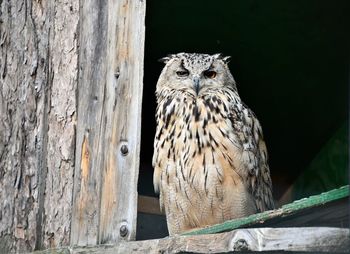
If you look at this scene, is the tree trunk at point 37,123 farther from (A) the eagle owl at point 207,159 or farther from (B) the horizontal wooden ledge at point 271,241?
(B) the horizontal wooden ledge at point 271,241

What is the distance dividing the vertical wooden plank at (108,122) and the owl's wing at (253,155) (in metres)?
0.69

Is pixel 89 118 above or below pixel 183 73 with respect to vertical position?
below

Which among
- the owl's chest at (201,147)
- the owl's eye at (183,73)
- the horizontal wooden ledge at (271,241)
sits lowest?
the horizontal wooden ledge at (271,241)

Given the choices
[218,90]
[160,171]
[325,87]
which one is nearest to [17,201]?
[160,171]

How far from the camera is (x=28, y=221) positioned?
3705mm

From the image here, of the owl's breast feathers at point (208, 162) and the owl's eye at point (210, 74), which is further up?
the owl's eye at point (210, 74)

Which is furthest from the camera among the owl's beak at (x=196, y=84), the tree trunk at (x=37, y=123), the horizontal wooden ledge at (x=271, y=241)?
the owl's beak at (x=196, y=84)

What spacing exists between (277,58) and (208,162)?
1.35m

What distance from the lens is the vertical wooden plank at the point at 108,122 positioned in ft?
11.6

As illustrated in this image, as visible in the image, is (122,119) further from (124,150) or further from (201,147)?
(201,147)

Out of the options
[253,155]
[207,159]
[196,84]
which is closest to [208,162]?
[207,159]

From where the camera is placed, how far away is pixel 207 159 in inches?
158

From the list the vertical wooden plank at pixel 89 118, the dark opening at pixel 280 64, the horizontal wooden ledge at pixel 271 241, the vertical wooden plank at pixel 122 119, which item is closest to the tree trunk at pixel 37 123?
the vertical wooden plank at pixel 89 118

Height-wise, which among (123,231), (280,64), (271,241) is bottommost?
(123,231)
